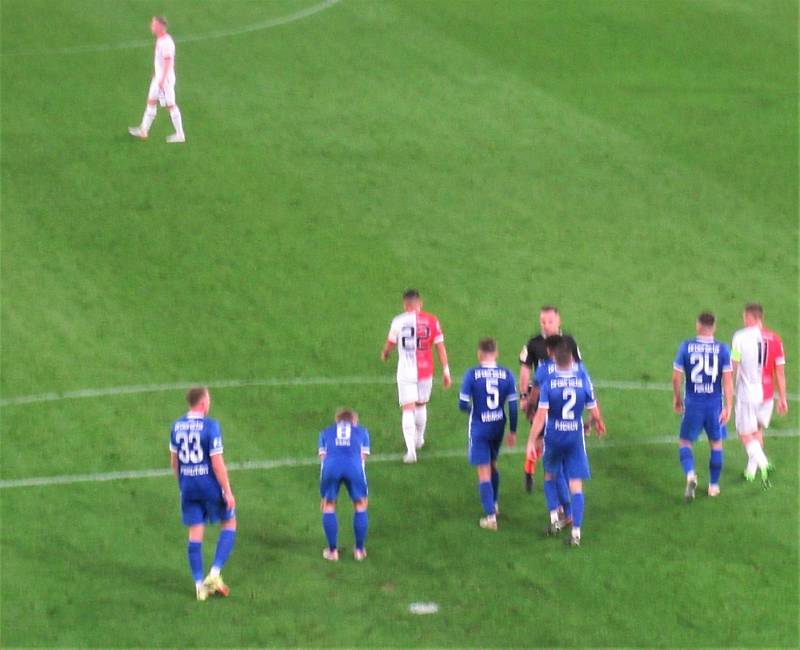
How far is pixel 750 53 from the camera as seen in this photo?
31062mm

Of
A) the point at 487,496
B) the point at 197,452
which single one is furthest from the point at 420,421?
the point at 197,452

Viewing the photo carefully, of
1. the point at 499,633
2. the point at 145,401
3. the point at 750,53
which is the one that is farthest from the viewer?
the point at 750,53

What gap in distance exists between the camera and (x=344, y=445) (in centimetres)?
1459

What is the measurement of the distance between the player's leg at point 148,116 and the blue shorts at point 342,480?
12.0 metres

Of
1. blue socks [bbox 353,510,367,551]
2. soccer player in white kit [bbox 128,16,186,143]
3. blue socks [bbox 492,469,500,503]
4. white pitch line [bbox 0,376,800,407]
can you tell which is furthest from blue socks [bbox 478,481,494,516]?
soccer player in white kit [bbox 128,16,186,143]

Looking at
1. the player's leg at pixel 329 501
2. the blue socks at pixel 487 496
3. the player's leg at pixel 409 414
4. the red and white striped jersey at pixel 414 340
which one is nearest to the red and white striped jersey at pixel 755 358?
the blue socks at pixel 487 496

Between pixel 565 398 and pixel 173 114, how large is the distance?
12844 millimetres

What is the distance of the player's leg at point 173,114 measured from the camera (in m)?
25.0

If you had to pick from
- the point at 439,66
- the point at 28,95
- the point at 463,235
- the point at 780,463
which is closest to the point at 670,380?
the point at 780,463

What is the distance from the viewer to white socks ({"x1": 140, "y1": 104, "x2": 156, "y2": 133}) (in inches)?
1001

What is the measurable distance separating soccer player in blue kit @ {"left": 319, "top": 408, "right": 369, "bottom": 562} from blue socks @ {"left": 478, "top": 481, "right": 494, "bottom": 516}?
1451 mm

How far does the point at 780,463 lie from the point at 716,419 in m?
1.70

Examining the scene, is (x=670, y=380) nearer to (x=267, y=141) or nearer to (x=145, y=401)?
(x=145, y=401)

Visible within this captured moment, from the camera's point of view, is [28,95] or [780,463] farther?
[28,95]
